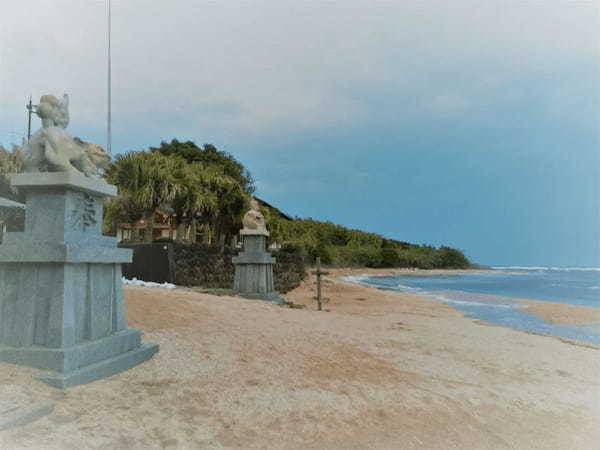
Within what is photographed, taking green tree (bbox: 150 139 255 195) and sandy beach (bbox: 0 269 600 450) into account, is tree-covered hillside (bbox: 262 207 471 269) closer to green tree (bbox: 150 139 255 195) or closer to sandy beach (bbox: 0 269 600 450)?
green tree (bbox: 150 139 255 195)

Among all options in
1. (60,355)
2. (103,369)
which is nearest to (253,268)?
(103,369)

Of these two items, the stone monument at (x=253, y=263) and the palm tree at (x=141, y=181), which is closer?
the stone monument at (x=253, y=263)

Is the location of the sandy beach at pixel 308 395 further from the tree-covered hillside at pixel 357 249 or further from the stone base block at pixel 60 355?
the tree-covered hillside at pixel 357 249

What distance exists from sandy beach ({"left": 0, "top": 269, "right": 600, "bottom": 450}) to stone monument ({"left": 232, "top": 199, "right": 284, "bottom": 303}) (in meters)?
5.15

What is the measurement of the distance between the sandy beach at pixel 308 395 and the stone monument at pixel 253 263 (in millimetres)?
5151

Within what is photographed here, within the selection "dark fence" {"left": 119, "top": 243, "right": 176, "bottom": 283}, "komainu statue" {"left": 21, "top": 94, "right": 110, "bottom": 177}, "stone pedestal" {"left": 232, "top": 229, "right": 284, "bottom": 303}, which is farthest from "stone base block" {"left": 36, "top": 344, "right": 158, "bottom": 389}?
"dark fence" {"left": 119, "top": 243, "right": 176, "bottom": 283}

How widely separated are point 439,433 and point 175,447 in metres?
2.11

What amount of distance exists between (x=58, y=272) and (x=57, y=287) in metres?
0.14

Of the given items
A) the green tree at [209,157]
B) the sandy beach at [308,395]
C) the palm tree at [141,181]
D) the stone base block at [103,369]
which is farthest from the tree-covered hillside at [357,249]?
the stone base block at [103,369]

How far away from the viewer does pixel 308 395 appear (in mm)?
4035

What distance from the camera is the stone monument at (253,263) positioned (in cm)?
1245

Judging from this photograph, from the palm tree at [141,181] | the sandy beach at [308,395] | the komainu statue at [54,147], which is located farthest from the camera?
the palm tree at [141,181]

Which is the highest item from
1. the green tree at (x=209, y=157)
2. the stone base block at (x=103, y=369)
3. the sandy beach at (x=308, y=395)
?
the green tree at (x=209, y=157)

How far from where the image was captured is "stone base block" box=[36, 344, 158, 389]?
3.51m
